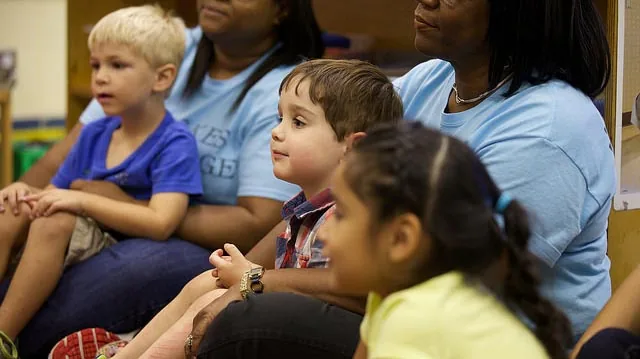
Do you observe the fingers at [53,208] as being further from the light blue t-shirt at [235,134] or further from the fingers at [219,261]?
the fingers at [219,261]

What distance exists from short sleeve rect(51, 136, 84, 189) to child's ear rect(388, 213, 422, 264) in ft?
4.16

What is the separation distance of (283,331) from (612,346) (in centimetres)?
43

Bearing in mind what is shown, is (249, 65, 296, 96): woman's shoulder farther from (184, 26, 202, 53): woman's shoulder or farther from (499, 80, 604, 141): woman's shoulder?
(499, 80, 604, 141): woman's shoulder

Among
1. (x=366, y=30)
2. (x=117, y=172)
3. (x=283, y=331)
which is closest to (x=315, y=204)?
(x=283, y=331)

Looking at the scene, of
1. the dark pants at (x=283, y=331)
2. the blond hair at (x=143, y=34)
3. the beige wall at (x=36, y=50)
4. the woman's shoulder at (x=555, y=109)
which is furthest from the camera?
the beige wall at (x=36, y=50)

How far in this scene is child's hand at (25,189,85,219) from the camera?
6.66 feet

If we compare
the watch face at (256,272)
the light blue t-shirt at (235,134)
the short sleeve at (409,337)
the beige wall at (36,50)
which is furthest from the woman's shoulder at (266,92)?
the beige wall at (36,50)

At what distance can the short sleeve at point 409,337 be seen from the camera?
1098mm

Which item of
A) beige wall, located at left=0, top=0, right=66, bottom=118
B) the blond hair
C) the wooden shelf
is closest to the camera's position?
the blond hair

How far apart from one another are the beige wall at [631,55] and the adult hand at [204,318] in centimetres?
80

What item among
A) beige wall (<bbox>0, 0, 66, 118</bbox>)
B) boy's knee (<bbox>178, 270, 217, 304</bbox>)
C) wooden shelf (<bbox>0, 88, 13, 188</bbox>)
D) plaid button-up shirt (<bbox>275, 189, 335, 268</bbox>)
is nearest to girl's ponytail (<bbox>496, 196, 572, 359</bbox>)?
plaid button-up shirt (<bbox>275, 189, 335, 268</bbox>)

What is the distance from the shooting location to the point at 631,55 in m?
1.86

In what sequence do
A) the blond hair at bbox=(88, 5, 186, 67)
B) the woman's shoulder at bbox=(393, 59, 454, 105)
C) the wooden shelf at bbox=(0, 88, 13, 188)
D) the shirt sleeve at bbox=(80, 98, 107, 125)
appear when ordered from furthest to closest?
the wooden shelf at bbox=(0, 88, 13, 188) → the shirt sleeve at bbox=(80, 98, 107, 125) → the blond hair at bbox=(88, 5, 186, 67) → the woman's shoulder at bbox=(393, 59, 454, 105)

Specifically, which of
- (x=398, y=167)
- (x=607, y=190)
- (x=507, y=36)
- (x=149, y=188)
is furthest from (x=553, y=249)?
(x=149, y=188)
